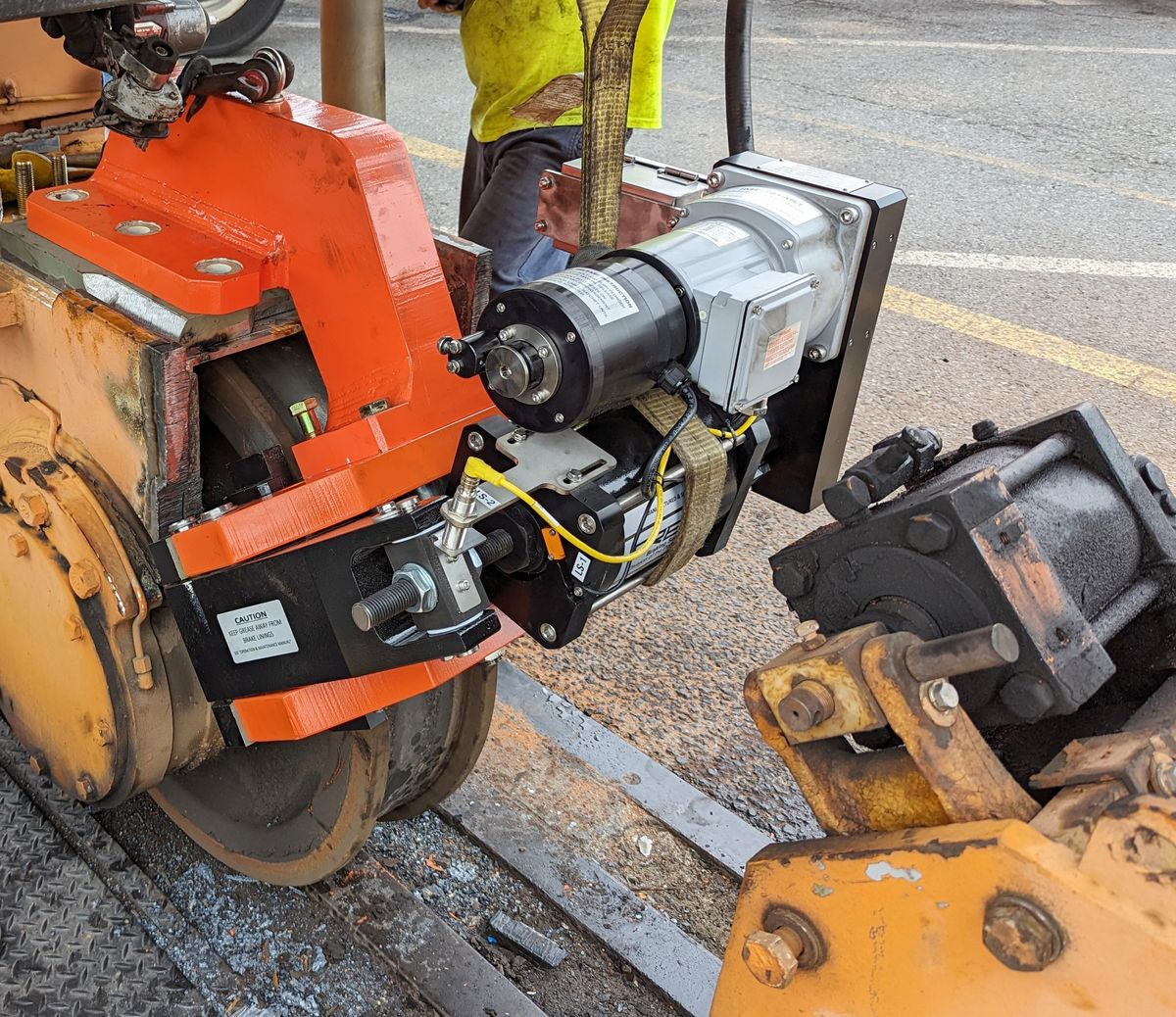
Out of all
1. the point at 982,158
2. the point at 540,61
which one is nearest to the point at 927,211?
the point at 982,158

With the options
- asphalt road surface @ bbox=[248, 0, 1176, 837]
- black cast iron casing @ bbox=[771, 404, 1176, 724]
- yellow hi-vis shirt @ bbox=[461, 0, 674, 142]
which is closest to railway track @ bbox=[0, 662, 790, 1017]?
asphalt road surface @ bbox=[248, 0, 1176, 837]

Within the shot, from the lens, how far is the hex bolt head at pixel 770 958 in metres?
1.10

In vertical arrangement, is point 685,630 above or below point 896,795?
below

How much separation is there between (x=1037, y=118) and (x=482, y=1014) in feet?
22.5

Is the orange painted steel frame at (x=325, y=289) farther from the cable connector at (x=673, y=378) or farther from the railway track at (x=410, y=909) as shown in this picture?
the railway track at (x=410, y=909)

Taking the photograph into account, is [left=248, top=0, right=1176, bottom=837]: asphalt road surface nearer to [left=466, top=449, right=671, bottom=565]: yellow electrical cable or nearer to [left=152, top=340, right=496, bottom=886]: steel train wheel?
[left=152, top=340, right=496, bottom=886]: steel train wheel

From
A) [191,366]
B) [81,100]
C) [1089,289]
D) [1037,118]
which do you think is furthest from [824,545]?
[1037,118]

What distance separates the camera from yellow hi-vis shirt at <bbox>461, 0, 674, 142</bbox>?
2.79 metres

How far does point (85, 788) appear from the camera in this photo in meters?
1.74

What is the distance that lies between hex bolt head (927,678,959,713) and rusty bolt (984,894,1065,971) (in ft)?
0.52

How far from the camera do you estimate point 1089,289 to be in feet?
15.8

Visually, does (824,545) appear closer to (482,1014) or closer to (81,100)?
(482,1014)

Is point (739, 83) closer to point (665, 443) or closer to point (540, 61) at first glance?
point (665, 443)

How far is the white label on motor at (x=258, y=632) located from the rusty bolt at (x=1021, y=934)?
849mm
